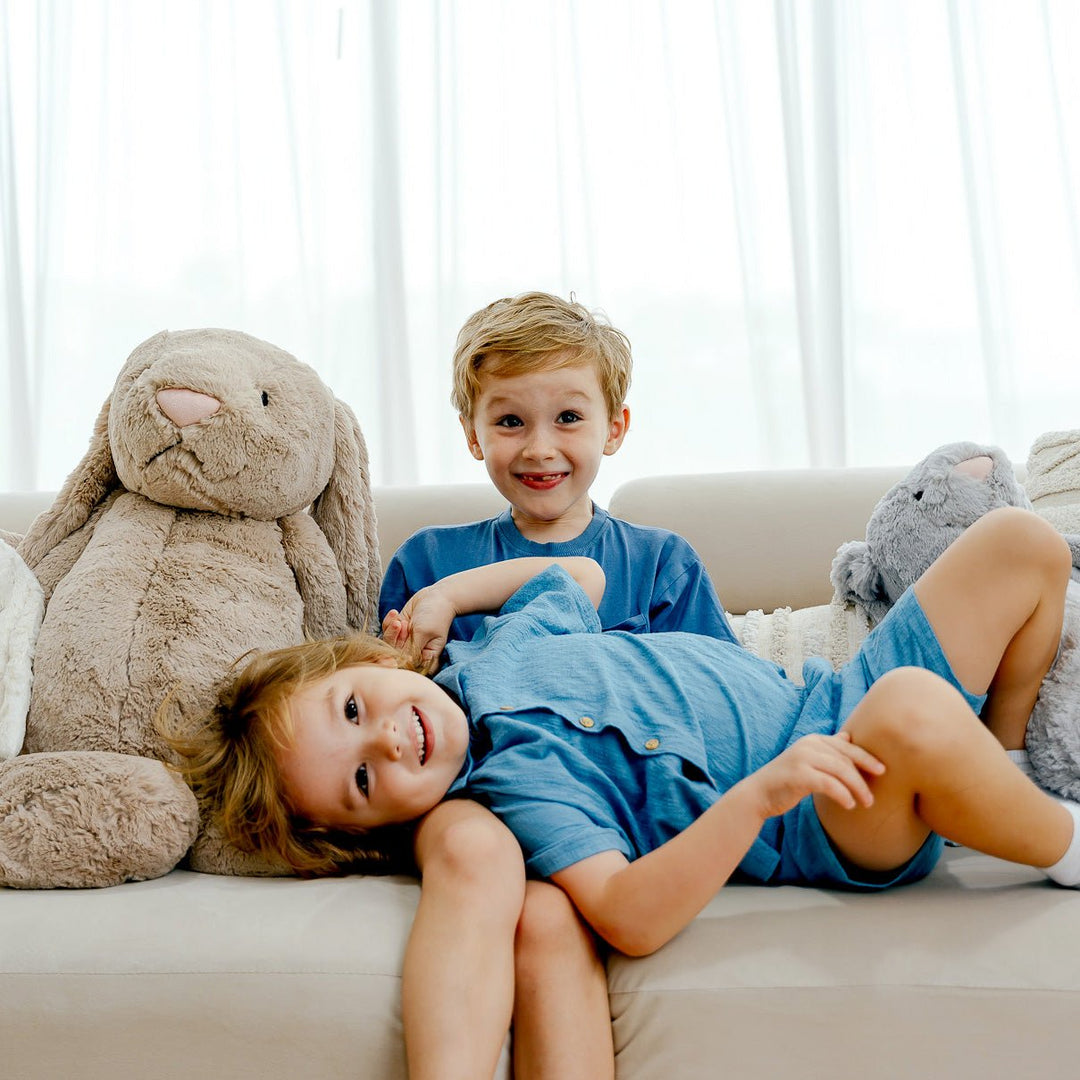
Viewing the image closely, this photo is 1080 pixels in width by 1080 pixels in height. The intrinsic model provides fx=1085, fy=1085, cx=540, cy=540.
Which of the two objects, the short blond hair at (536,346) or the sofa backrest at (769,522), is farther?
the sofa backrest at (769,522)

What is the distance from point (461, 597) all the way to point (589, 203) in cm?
143

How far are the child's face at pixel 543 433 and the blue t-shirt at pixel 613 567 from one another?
0.20 feet

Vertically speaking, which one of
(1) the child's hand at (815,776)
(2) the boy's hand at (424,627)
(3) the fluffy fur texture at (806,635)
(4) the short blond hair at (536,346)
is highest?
(4) the short blond hair at (536,346)

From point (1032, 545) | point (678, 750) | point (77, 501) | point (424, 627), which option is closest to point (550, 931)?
point (678, 750)

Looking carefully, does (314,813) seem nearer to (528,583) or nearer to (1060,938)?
(528,583)

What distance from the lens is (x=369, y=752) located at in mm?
1001

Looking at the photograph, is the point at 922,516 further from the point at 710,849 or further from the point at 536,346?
the point at 710,849

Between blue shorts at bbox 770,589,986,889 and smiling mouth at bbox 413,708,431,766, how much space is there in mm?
335

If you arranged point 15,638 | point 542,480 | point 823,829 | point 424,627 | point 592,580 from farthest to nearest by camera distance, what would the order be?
1. point 542,480
2. point 592,580
3. point 424,627
4. point 15,638
5. point 823,829

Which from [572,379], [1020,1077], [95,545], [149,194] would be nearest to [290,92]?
[149,194]

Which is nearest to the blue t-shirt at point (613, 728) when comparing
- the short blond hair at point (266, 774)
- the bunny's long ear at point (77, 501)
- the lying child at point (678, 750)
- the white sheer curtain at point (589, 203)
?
the lying child at point (678, 750)

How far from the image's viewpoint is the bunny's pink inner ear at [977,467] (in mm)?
1340

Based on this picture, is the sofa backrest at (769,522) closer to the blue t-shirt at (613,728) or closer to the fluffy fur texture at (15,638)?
the blue t-shirt at (613,728)

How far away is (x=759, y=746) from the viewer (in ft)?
3.48
